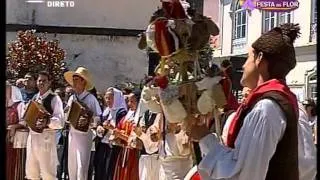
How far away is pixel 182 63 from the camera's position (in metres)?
3.71

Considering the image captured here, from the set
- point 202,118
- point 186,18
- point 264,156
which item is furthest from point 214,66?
point 264,156

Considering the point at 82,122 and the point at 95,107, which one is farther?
the point at 95,107

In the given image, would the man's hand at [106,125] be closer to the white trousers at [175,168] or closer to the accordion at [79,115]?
the accordion at [79,115]

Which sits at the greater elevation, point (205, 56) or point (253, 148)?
point (205, 56)

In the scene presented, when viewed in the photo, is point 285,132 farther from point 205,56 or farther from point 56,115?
point 56,115

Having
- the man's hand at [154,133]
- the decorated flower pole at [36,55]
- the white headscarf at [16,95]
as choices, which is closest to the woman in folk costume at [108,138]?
the white headscarf at [16,95]

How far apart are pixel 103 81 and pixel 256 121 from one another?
1679 centimetres

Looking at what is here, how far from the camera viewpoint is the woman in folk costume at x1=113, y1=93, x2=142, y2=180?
22.3 feet

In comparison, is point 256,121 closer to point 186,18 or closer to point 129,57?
point 186,18

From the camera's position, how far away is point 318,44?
5.69ft

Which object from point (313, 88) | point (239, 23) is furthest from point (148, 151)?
point (239, 23)

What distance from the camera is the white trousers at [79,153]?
756 cm

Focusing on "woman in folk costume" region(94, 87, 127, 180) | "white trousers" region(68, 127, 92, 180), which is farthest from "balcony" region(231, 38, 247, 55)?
"white trousers" region(68, 127, 92, 180)

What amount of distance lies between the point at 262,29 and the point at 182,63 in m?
12.8
